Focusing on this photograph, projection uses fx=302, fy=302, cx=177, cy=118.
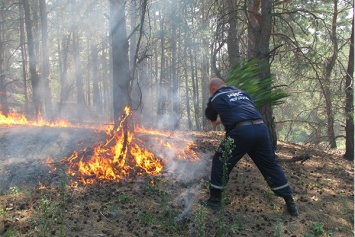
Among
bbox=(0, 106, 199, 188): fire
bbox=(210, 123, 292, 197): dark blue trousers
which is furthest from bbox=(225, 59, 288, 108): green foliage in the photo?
bbox=(0, 106, 199, 188): fire

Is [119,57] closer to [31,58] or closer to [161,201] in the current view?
[161,201]

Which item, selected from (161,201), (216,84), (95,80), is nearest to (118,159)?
(161,201)

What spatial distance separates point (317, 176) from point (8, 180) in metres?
6.30

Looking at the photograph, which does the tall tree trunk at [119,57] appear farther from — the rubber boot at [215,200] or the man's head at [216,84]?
the rubber boot at [215,200]

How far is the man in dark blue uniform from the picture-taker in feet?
14.9

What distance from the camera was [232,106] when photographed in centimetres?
472

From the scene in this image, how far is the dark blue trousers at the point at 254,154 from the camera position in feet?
14.9

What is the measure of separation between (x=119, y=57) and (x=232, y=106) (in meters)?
3.62

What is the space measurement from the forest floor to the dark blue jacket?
55.2 inches

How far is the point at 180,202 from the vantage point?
4918mm

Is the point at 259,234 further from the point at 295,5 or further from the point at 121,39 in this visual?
the point at 295,5

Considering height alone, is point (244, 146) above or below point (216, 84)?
below

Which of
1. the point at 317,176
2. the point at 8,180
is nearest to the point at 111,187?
the point at 8,180

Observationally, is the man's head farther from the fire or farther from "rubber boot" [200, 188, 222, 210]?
the fire
